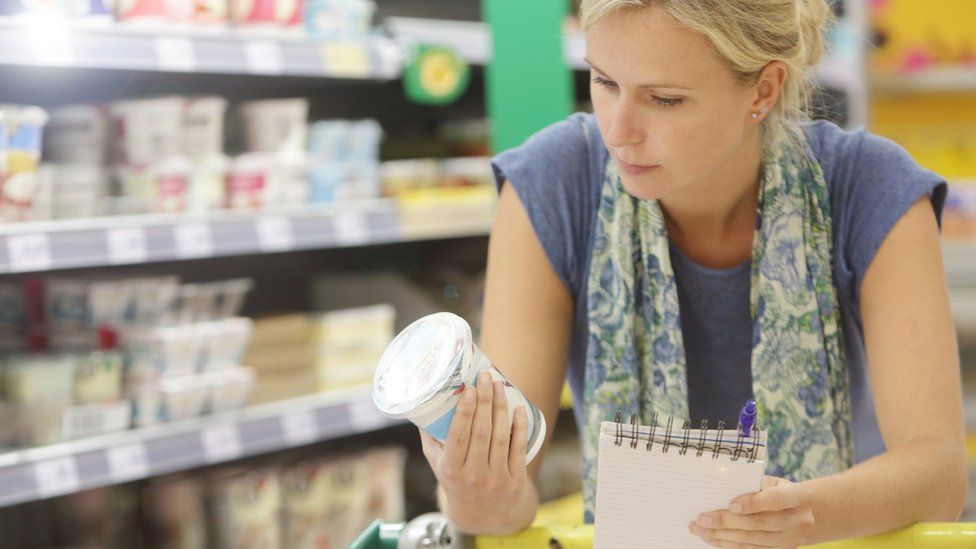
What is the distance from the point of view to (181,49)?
91.4 inches

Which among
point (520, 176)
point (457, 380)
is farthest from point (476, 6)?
point (457, 380)

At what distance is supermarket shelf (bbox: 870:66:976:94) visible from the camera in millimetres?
3883

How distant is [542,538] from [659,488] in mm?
241

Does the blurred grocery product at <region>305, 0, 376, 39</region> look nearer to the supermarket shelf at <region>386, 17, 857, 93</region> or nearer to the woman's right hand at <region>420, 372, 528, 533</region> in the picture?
the supermarket shelf at <region>386, 17, 857, 93</region>

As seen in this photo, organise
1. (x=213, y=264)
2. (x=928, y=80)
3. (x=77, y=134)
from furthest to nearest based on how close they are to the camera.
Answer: (x=928, y=80), (x=213, y=264), (x=77, y=134)

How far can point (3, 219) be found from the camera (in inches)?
82.4

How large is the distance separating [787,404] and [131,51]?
152 cm

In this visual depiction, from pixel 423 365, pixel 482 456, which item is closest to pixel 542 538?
pixel 482 456

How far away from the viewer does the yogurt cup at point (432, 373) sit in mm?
958

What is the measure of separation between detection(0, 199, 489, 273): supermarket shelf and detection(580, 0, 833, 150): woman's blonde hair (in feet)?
A: 4.24

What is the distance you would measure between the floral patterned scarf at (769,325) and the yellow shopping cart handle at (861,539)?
0.79 feet

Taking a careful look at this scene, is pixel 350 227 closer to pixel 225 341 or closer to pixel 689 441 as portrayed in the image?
pixel 225 341

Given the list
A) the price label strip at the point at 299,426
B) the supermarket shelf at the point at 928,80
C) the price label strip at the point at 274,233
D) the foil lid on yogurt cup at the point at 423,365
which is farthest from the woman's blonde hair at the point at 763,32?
the supermarket shelf at the point at 928,80

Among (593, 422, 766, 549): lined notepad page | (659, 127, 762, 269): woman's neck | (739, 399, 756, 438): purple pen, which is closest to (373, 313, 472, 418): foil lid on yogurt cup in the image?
(593, 422, 766, 549): lined notepad page
